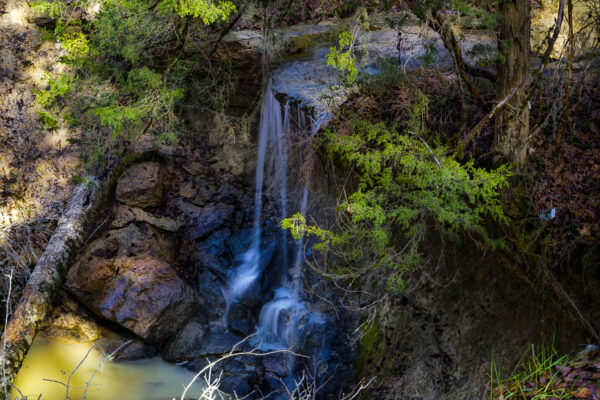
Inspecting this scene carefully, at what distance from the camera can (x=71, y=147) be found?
8914 millimetres

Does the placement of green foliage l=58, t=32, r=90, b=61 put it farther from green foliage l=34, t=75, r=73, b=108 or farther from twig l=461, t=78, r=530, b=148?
twig l=461, t=78, r=530, b=148

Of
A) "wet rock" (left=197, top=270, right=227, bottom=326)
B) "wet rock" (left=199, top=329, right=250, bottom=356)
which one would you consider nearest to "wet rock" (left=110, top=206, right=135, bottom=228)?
"wet rock" (left=197, top=270, right=227, bottom=326)

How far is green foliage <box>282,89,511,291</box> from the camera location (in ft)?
15.1

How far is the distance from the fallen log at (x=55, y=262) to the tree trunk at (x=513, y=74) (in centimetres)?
603

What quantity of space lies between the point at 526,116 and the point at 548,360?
8.72ft

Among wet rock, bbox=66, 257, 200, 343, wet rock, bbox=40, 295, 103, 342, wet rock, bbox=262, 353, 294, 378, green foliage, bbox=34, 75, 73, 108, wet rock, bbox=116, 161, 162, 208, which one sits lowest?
wet rock, bbox=262, 353, 294, 378

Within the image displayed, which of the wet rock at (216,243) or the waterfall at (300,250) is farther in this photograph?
the wet rock at (216,243)

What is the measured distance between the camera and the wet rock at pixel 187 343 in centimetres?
671

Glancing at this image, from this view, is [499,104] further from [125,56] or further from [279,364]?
[125,56]

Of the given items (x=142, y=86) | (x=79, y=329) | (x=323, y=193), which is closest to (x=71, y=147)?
(x=142, y=86)

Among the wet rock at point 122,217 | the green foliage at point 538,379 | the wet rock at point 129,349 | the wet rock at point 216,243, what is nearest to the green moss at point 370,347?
the green foliage at point 538,379

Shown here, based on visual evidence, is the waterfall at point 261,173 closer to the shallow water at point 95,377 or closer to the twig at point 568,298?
the shallow water at point 95,377

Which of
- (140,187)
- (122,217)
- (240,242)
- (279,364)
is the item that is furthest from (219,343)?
(140,187)

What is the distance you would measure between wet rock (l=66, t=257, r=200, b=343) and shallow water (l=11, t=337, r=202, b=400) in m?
0.52
